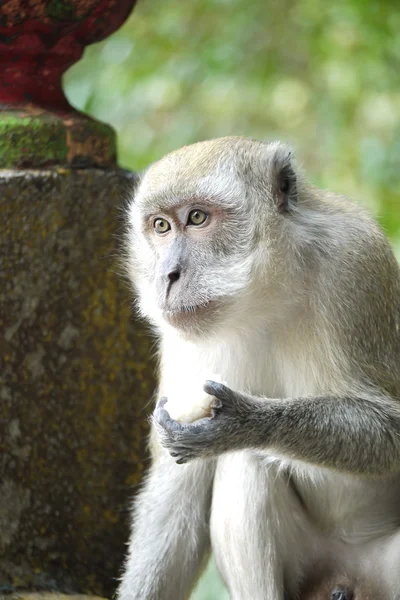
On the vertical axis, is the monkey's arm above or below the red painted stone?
below

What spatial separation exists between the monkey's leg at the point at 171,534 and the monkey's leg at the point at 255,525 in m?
0.20

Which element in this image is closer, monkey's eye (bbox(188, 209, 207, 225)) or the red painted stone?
monkey's eye (bbox(188, 209, 207, 225))

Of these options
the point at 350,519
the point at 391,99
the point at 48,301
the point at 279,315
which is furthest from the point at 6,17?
the point at 391,99

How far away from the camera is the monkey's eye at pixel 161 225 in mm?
3740

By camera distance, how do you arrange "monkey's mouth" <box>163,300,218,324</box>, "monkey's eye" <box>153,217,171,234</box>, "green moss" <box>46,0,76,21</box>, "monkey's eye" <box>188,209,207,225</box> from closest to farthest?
"monkey's mouth" <box>163,300,218,324</box>, "monkey's eye" <box>188,209,207,225</box>, "monkey's eye" <box>153,217,171,234</box>, "green moss" <box>46,0,76,21</box>

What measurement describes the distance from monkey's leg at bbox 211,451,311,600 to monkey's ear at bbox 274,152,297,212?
2.94 feet

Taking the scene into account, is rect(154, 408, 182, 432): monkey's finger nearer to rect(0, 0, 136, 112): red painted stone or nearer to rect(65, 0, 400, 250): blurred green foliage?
rect(0, 0, 136, 112): red painted stone

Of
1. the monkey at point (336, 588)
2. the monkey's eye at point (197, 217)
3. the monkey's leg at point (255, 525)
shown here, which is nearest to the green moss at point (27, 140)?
the monkey's eye at point (197, 217)

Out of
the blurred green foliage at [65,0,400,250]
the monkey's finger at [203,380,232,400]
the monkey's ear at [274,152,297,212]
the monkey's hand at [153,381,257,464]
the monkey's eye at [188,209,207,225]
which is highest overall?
the monkey's ear at [274,152,297,212]

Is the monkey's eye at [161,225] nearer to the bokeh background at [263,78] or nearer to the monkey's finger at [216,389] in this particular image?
the monkey's finger at [216,389]

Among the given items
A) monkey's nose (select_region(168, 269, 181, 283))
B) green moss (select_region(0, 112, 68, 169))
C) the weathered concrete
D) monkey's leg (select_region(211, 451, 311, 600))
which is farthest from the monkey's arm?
green moss (select_region(0, 112, 68, 169))

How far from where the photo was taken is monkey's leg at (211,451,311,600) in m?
3.71

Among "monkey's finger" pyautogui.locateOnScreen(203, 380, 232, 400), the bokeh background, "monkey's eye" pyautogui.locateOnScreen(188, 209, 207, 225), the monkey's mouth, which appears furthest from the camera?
the bokeh background

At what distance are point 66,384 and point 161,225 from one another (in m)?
0.89
